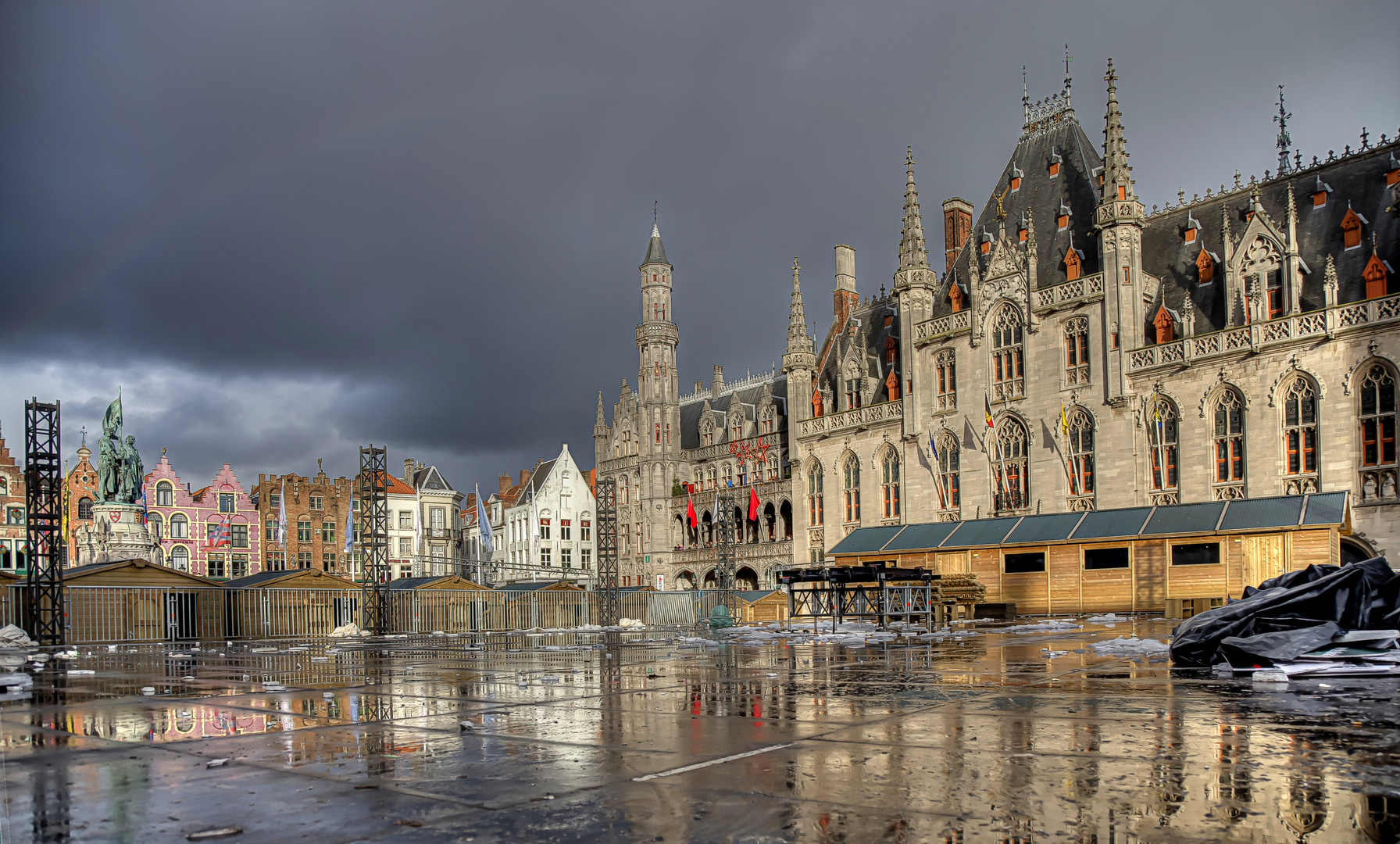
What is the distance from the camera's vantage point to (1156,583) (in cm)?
3812

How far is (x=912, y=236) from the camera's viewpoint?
179 feet

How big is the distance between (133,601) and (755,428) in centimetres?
4637

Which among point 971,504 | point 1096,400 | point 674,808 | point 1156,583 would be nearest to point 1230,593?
point 1156,583

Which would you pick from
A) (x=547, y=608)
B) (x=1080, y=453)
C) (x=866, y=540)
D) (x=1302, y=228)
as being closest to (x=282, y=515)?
(x=547, y=608)

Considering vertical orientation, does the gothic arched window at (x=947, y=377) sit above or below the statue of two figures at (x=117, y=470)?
above

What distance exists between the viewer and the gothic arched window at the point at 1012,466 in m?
47.9

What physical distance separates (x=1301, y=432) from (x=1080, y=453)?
918cm

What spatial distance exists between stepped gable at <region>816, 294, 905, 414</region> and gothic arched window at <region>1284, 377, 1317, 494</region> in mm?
20012

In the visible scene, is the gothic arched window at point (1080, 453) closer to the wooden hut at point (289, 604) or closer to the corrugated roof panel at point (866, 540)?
the corrugated roof panel at point (866, 540)

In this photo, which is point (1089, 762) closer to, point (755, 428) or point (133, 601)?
point (133, 601)

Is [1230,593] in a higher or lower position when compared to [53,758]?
lower

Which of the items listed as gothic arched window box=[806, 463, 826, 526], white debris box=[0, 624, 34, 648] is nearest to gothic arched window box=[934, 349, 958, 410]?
gothic arched window box=[806, 463, 826, 526]

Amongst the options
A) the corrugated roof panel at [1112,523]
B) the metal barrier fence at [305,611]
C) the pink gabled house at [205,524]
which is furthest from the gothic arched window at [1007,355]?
the pink gabled house at [205,524]

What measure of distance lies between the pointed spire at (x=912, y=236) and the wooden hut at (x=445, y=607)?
93.5 ft
